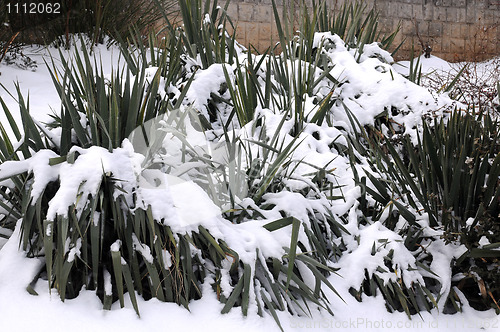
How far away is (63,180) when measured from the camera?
1.91 meters

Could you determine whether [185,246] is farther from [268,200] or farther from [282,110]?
[282,110]

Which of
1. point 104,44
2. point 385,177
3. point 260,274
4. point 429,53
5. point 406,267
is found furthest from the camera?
point 429,53

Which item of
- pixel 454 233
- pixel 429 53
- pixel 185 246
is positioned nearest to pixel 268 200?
pixel 185 246

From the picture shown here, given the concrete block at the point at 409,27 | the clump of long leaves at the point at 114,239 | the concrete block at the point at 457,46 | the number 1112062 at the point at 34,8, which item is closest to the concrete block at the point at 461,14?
the concrete block at the point at 457,46

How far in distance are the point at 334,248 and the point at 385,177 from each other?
59 cm

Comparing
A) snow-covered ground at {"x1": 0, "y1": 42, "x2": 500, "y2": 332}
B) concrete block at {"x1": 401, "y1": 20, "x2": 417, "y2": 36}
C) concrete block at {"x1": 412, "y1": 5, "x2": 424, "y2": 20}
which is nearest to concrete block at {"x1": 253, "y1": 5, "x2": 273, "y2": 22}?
concrete block at {"x1": 401, "y1": 20, "x2": 417, "y2": 36}

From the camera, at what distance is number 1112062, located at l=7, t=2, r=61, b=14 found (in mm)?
4641

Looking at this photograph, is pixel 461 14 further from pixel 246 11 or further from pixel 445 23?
pixel 246 11

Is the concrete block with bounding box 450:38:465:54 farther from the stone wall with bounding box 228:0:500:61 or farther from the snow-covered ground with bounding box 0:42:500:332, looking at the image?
the snow-covered ground with bounding box 0:42:500:332

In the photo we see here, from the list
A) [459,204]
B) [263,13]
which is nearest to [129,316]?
[459,204]

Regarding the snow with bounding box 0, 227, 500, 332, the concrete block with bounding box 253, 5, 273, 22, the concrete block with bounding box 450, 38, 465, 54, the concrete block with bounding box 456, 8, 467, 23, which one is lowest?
the concrete block with bounding box 450, 38, 465, 54

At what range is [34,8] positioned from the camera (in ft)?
15.6

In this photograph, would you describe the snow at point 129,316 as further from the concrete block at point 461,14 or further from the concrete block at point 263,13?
the concrete block at point 461,14

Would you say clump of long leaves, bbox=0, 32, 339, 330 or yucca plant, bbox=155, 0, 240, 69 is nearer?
clump of long leaves, bbox=0, 32, 339, 330
